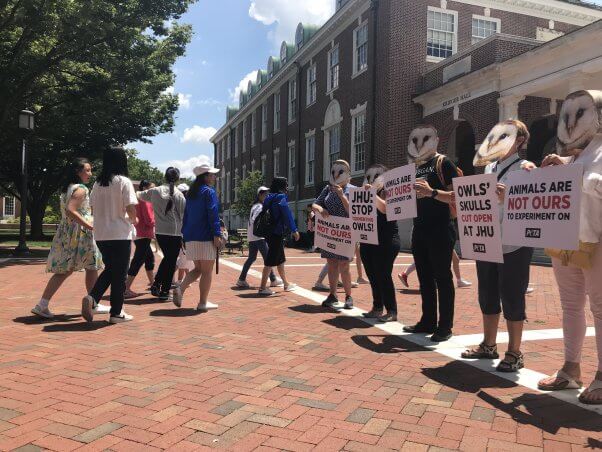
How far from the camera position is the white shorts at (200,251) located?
6.05 metres

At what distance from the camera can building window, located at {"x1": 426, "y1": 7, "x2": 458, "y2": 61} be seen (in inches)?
782

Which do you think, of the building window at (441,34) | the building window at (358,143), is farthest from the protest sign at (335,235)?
the building window at (441,34)

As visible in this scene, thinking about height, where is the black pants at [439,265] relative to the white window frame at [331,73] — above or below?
below

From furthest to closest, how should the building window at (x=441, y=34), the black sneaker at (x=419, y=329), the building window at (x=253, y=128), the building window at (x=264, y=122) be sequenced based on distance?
the building window at (x=253, y=128) < the building window at (x=264, y=122) < the building window at (x=441, y=34) < the black sneaker at (x=419, y=329)

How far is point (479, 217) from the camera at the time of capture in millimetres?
3922

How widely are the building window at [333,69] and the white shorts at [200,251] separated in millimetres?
19570

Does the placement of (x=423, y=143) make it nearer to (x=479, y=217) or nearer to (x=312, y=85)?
(x=479, y=217)

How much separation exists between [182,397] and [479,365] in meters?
2.39

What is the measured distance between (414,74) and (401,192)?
1631cm

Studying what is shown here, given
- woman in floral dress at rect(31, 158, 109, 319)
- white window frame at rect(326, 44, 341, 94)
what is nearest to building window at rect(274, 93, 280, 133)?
white window frame at rect(326, 44, 341, 94)

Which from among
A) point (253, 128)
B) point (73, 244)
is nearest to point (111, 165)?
point (73, 244)

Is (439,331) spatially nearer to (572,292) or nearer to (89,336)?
(572,292)

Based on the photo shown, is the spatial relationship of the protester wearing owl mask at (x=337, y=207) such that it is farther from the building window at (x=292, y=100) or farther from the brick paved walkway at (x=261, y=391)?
the building window at (x=292, y=100)

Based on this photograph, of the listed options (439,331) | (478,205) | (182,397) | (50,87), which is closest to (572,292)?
(478,205)
